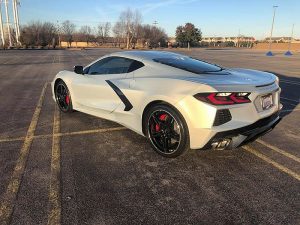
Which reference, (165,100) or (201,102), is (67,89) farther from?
(201,102)

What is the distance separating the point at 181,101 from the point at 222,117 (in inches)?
21.2

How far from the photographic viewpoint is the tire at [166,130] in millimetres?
3930

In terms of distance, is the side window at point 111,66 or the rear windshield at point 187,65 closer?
the rear windshield at point 187,65

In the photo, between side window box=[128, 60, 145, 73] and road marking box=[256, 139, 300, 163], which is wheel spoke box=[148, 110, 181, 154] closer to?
side window box=[128, 60, 145, 73]

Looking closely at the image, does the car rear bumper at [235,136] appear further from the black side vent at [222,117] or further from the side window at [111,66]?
the side window at [111,66]

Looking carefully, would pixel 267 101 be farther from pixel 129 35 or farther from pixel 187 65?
pixel 129 35

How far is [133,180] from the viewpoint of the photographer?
12.0ft

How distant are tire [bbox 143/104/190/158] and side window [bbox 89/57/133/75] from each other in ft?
3.52

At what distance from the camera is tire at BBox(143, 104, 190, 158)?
3.93 metres

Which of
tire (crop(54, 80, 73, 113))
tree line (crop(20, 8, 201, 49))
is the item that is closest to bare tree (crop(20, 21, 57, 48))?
tree line (crop(20, 8, 201, 49))

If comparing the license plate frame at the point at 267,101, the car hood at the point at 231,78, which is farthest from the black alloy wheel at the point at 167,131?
the license plate frame at the point at 267,101

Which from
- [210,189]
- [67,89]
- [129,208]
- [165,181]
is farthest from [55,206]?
[67,89]

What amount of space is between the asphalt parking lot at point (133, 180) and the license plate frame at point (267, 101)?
740 mm

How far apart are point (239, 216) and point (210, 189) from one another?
56 cm
